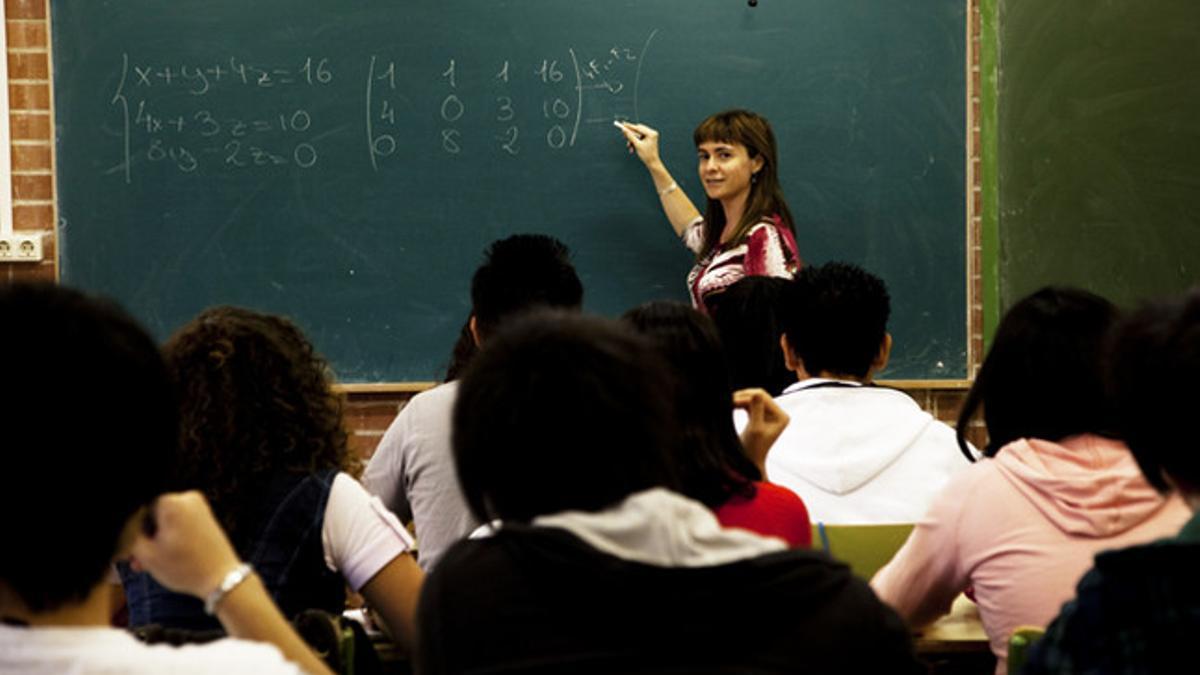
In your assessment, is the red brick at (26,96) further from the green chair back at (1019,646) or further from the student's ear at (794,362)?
the green chair back at (1019,646)

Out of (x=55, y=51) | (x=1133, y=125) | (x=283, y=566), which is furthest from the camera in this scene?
(x=55, y=51)

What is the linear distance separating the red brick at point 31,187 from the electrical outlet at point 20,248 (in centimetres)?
13

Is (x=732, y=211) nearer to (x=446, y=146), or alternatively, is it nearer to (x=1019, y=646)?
(x=446, y=146)

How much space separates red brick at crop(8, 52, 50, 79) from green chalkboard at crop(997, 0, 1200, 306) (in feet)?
10.0

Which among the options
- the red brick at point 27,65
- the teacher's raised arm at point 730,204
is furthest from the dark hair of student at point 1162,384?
the red brick at point 27,65

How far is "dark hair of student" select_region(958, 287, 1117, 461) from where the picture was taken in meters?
2.12

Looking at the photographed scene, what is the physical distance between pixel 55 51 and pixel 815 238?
250 centimetres

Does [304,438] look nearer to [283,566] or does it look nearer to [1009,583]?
[283,566]

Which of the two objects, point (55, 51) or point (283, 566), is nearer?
point (283, 566)

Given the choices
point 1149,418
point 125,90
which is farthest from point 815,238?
point 1149,418

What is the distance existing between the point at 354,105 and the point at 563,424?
3.47 m

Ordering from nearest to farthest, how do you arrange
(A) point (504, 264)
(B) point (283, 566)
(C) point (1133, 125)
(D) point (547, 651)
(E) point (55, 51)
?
(D) point (547, 651) → (B) point (283, 566) → (A) point (504, 264) → (C) point (1133, 125) → (E) point (55, 51)

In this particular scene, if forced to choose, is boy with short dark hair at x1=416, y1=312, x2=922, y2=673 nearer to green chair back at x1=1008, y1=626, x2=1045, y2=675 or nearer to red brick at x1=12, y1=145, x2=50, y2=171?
green chair back at x1=1008, y1=626, x2=1045, y2=675

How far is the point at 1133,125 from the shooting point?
4.13 metres
